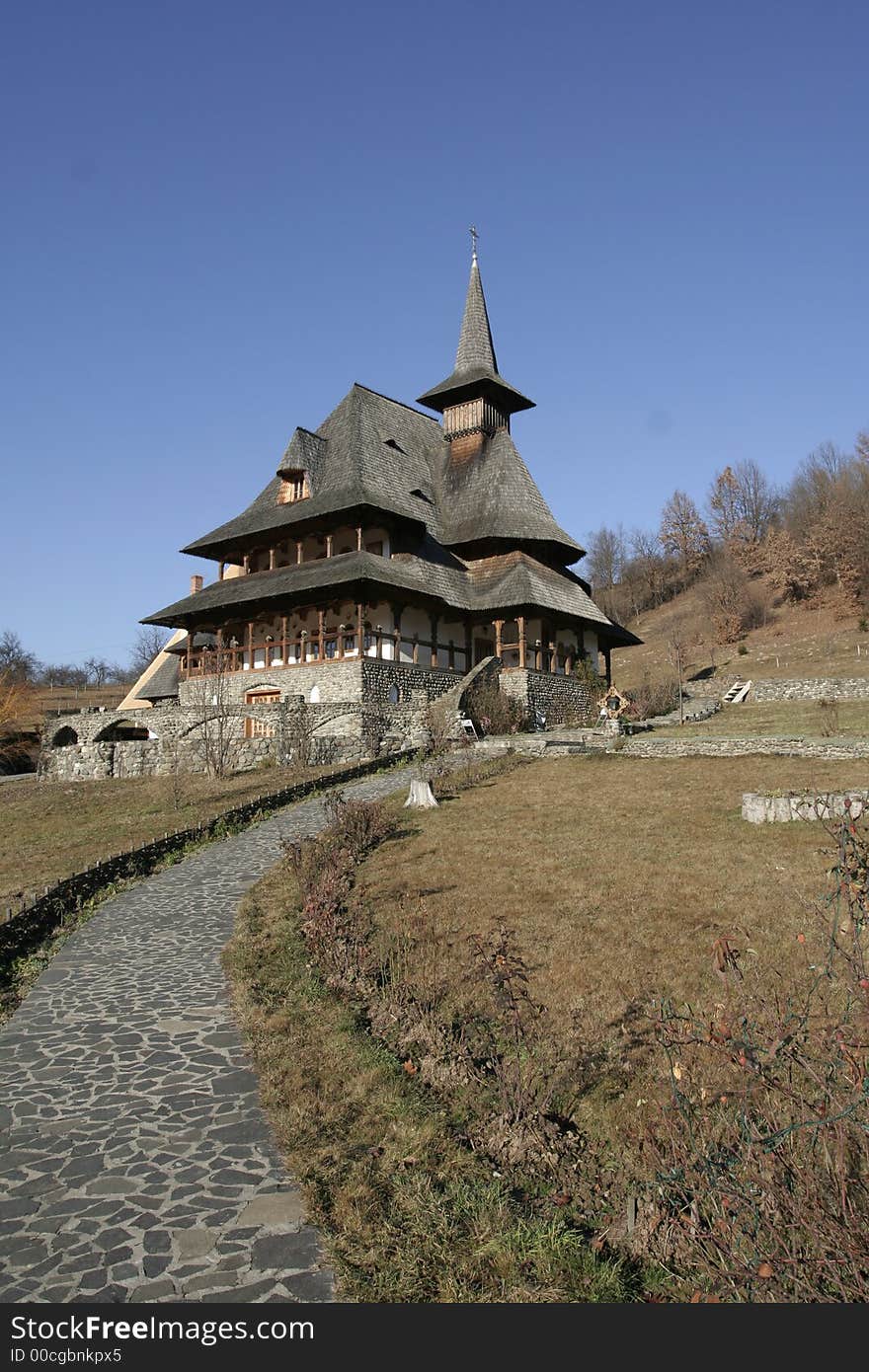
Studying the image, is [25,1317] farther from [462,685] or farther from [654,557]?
[654,557]

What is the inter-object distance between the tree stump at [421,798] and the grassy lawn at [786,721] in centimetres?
956

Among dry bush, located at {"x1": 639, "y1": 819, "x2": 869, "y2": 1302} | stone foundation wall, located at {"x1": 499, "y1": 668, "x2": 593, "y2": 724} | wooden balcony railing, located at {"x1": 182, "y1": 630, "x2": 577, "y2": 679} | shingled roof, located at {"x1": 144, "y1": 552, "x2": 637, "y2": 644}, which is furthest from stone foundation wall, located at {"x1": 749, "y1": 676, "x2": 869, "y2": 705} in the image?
dry bush, located at {"x1": 639, "y1": 819, "x2": 869, "y2": 1302}

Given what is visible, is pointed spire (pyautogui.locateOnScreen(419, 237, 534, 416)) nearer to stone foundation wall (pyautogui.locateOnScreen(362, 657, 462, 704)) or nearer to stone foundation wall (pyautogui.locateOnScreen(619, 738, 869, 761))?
stone foundation wall (pyautogui.locateOnScreen(362, 657, 462, 704))

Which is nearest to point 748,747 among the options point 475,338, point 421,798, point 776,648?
point 421,798

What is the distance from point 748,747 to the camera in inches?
818

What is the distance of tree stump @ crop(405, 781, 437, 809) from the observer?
1619cm

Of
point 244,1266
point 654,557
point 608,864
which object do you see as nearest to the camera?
point 244,1266

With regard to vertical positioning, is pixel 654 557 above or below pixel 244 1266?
above

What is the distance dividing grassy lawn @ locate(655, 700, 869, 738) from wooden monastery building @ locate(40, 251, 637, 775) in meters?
5.72

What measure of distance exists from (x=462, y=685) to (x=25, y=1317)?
23507 mm

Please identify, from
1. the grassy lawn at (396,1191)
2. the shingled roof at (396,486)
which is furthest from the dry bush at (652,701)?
the grassy lawn at (396,1191)

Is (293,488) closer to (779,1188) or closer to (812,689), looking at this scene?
(812,689)

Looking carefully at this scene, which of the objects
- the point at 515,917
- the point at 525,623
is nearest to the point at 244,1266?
the point at 515,917

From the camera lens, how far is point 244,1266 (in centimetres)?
381
